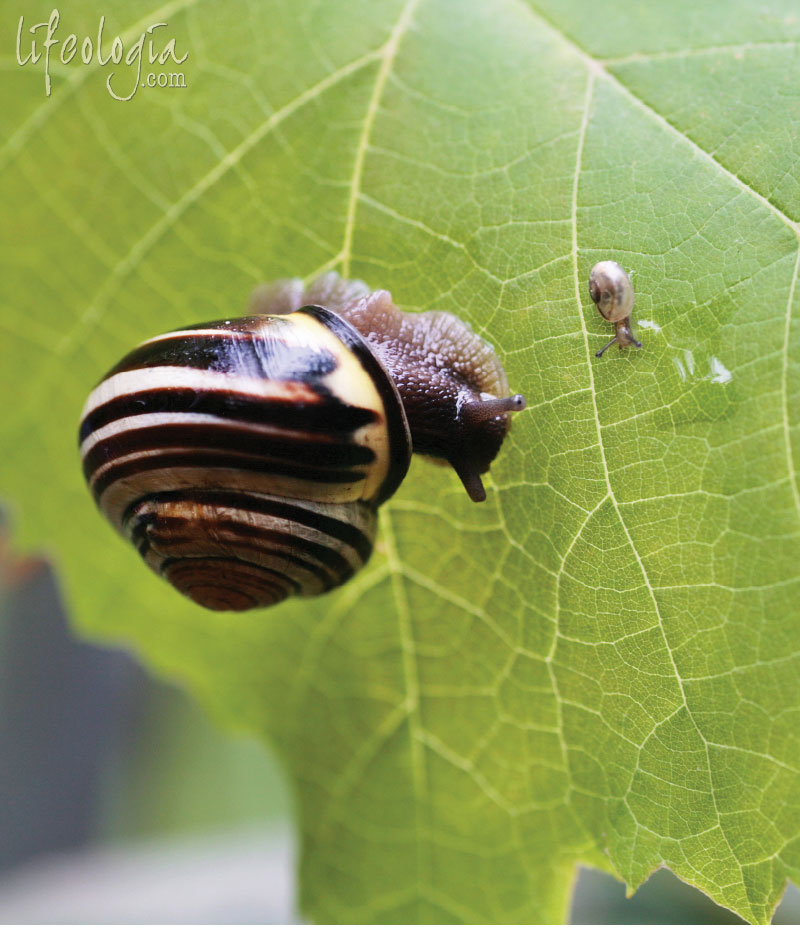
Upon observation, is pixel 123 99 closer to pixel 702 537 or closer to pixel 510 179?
pixel 510 179

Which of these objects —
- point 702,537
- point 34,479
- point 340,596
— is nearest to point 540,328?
point 702,537

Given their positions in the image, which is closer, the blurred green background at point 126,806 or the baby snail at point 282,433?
the baby snail at point 282,433

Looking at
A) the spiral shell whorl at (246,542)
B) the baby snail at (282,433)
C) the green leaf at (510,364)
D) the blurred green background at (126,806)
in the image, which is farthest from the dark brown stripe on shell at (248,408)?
the blurred green background at (126,806)

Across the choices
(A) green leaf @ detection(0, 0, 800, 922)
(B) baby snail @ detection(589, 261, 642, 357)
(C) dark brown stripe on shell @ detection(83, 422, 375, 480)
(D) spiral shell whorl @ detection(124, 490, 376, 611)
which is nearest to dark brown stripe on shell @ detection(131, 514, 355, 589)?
(D) spiral shell whorl @ detection(124, 490, 376, 611)

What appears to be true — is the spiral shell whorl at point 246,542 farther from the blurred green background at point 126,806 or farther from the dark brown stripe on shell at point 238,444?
the blurred green background at point 126,806

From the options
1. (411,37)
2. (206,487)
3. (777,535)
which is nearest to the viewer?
(777,535)

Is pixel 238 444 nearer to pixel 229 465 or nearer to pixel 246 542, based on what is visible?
pixel 229 465
